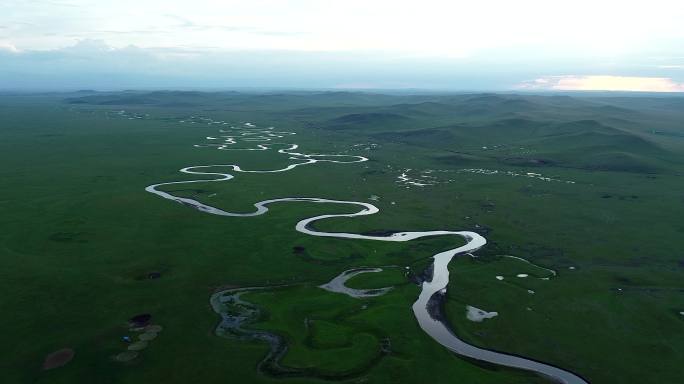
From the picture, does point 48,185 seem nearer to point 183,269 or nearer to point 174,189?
point 174,189

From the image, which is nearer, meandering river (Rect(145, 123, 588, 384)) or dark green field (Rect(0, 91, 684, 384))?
dark green field (Rect(0, 91, 684, 384))

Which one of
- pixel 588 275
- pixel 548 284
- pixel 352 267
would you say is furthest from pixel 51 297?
pixel 588 275

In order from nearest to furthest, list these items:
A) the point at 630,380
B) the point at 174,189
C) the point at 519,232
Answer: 1. the point at 630,380
2. the point at 519,232
3. the point at 174,189

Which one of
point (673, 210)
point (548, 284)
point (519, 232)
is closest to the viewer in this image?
point (548, 284)

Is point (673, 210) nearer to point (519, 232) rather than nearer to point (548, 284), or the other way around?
point (519, 232)

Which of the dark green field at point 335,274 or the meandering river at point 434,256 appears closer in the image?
the dark green field at point 335,274

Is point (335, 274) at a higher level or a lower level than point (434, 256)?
higher

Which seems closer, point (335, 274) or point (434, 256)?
point (335, 274)

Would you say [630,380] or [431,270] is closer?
[630,380]

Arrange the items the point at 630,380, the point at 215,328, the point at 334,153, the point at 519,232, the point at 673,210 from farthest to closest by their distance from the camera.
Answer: the point at 334,153 < the point at 673,210 < the point at 519,232 < the point at 215,328 < the point at 630,380

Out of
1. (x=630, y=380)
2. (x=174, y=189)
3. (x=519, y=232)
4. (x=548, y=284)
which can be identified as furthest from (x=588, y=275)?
(x=174, y=189)
